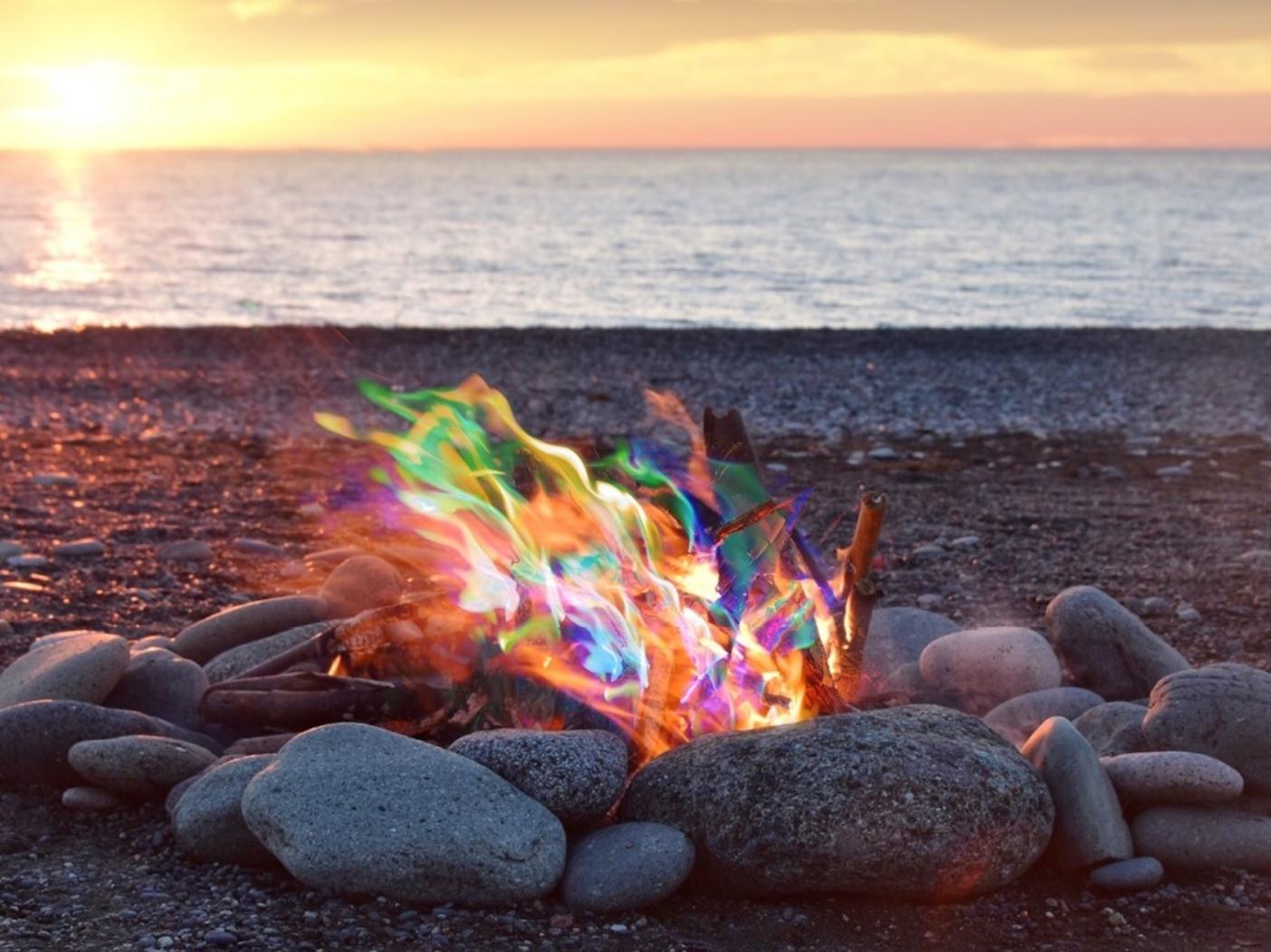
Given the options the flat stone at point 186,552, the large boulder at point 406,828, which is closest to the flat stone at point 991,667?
the large boulder at point 406,828

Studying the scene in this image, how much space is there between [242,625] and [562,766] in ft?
8.97

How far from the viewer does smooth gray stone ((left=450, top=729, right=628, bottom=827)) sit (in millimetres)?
4820

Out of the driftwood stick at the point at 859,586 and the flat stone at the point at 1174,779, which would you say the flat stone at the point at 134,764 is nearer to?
the driftwood stick at the point at 859,586

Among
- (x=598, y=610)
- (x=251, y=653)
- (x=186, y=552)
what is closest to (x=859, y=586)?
(x=598, y=610)

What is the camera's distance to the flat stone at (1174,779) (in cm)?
493

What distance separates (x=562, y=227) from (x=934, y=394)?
4862 cm

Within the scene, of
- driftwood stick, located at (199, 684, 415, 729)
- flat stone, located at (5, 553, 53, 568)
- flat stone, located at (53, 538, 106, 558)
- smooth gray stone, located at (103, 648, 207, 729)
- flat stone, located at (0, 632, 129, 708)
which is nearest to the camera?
driftwood stick, located at (199, 684, 415, 729)

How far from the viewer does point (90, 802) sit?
5.36 metres

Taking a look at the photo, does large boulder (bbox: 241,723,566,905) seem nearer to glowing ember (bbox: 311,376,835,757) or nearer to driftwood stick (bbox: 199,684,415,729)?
glowing ember (bbox: 311,376,835,757)

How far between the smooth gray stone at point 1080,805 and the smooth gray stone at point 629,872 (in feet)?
4.53

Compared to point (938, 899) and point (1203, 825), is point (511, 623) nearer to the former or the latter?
point (938, 899)

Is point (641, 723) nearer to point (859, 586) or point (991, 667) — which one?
point (859, 586)

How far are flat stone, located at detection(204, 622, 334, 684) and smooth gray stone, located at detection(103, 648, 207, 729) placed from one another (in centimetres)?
20

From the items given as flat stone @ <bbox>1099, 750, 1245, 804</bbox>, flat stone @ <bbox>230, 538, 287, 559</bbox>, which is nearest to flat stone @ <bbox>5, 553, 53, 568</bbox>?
flat stone @ <bbox>230, 538, 287, 559</bbox>
